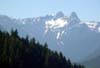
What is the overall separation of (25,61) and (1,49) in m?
14.7

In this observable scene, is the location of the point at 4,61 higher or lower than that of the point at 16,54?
lower

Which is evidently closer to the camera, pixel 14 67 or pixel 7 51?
pixel 14 67

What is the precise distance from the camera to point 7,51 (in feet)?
655

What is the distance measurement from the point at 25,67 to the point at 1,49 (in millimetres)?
17847

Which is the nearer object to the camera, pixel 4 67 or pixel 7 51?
pixel 4 67

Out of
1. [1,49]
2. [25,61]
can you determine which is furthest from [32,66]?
[1,49]

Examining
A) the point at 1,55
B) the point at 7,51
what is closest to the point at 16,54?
the point at 7,51

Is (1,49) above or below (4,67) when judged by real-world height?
above

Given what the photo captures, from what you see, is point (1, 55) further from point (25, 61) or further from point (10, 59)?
point (25, 61)

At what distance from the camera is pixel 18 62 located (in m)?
188

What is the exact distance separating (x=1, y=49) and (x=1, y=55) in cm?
1569

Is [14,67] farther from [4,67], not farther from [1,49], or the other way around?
[1,49]

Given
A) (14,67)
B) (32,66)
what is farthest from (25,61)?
(14,67)

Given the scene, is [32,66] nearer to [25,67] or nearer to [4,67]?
[25,67]
